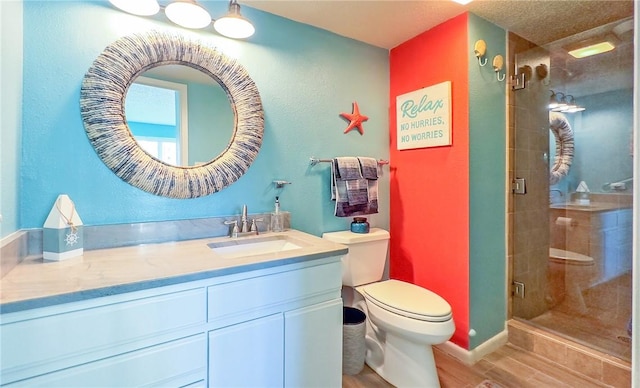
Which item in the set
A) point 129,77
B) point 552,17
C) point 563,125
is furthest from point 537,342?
point 129,77

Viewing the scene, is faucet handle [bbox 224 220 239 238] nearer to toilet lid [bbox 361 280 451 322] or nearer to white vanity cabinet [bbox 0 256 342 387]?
white vanity cabinet [bbox 0 256 342 387]

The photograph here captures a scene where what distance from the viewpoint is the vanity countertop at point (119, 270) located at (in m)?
0.75

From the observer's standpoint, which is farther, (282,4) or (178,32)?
(282,4)

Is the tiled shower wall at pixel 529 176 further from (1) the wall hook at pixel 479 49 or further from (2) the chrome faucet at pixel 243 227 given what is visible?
(2) the chrome faucet at pixel 243 227

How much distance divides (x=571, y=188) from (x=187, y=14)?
2.66m

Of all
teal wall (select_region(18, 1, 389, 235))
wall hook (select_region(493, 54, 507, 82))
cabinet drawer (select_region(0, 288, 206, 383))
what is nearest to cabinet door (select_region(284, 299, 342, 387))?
cabinet drawer (select_region(0, 288, 206, 383))

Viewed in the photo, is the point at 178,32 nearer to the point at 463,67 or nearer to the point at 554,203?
the point at 463,67

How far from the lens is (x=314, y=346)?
47.4 inches

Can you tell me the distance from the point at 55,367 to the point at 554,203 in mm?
2785

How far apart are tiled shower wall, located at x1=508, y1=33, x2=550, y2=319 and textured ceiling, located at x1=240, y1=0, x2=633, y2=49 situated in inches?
6.8

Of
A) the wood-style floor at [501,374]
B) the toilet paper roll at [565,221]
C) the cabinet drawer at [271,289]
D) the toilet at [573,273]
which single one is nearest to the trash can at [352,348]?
the wood-style floor at [501,374]

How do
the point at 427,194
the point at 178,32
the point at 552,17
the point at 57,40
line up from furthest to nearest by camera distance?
the point at 427,194, the point at 552,17, the point at 178,32, the point at 57,40

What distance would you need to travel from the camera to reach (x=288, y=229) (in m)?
1.68

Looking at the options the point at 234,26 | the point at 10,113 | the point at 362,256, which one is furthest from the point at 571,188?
the point at 10,113
